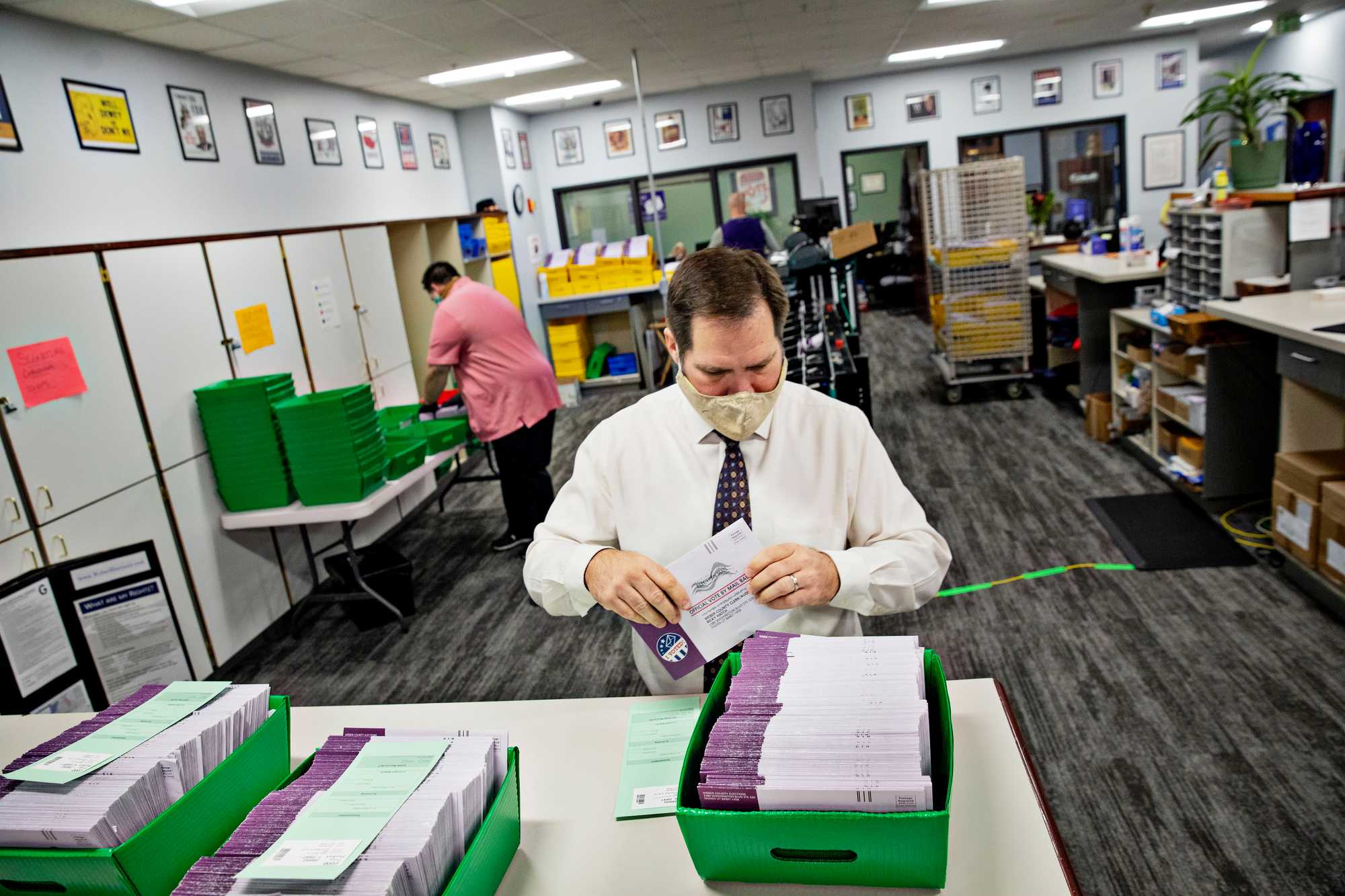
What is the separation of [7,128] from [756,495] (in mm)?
3540

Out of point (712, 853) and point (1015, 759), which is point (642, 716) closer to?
point (712, 853)

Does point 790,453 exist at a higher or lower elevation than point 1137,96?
lower

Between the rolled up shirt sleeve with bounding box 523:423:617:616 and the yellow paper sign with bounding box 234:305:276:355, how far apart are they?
2.97m

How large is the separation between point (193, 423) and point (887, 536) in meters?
3.25

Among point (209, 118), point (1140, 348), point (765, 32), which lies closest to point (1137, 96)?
point (765, 32)

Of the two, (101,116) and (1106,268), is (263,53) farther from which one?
(1106,268)

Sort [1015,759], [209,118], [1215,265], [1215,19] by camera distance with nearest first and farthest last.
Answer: [1015,759] < [1215,265] < [209,118] < [1215,19]

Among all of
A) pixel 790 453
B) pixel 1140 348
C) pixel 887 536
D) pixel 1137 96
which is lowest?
pixel 1140 348

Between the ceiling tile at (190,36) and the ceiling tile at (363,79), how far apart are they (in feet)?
4.14

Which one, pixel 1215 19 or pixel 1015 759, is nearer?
pixel 1015 759

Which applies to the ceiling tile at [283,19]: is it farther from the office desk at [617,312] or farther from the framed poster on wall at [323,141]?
the office desk at [617,312]

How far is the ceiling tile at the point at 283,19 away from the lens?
3961mm

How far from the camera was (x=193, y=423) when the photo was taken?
3727 mm

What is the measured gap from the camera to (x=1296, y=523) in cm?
336
